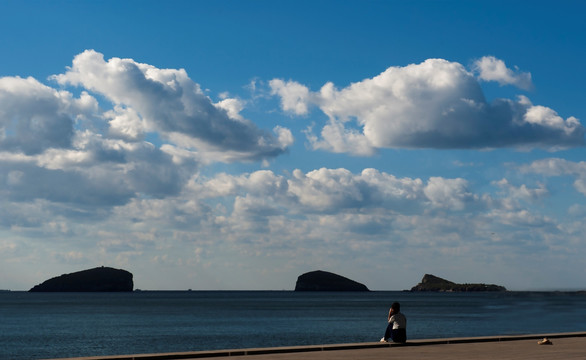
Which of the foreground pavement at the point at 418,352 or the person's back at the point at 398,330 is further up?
the person's back at the point at 398,330

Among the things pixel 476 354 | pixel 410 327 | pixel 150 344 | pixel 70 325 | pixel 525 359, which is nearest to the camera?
pixel 525 359

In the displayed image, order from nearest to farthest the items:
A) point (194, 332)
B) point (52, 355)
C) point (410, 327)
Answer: point (52, 355) → point (194, 332) → point (410, 327)

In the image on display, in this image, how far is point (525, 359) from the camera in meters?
23.7

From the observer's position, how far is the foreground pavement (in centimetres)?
2398

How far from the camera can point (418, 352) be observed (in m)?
26.0

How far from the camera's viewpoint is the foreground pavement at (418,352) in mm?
23984

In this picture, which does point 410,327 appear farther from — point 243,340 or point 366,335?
point 243,340

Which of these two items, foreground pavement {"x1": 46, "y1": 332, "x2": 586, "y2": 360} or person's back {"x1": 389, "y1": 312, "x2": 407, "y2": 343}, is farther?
person's back {"x1": 389, "y1": 312, "x2": 407, "y2": 343}

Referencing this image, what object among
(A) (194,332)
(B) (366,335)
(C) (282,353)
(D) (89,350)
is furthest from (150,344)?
(C) (282,353)

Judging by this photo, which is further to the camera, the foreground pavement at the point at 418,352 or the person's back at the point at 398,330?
the person's back at the point at 398,330

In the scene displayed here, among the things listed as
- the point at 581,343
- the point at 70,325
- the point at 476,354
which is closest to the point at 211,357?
the point at 476,354

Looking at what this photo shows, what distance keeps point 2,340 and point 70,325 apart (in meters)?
27.0

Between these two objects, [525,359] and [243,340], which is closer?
[525,359]

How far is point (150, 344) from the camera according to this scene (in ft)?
259
